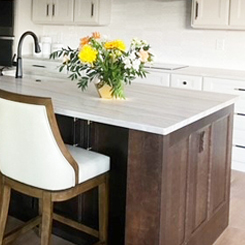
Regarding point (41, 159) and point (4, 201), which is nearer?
point (41, 159)

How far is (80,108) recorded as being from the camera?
2307 mm

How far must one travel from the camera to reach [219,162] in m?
2.76

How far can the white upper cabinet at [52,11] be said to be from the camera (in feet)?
19.4

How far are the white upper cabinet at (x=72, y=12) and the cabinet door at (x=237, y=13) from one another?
1.87 metres

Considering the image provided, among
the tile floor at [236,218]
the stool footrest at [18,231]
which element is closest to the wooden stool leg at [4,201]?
the stool footrest at [18,231]

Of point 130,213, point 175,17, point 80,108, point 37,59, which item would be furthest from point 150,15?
point 130,213

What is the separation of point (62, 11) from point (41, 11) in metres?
0.40

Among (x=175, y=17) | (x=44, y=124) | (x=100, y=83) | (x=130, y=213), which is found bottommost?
(x=130, y=213)

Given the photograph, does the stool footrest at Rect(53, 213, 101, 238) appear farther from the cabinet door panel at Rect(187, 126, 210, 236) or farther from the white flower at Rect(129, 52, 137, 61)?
the white flower at Rect(129, 52, 137, 61)

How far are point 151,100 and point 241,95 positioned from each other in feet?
6.34

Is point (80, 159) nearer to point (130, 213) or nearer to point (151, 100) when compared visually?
point (130, 213)

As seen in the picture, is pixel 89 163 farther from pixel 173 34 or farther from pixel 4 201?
pixel 173 34

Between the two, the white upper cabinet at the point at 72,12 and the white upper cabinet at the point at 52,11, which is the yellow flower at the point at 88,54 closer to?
the white upper cabinet at the point at 72,12

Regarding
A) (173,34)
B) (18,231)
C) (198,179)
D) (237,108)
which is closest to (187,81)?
(237,108)
